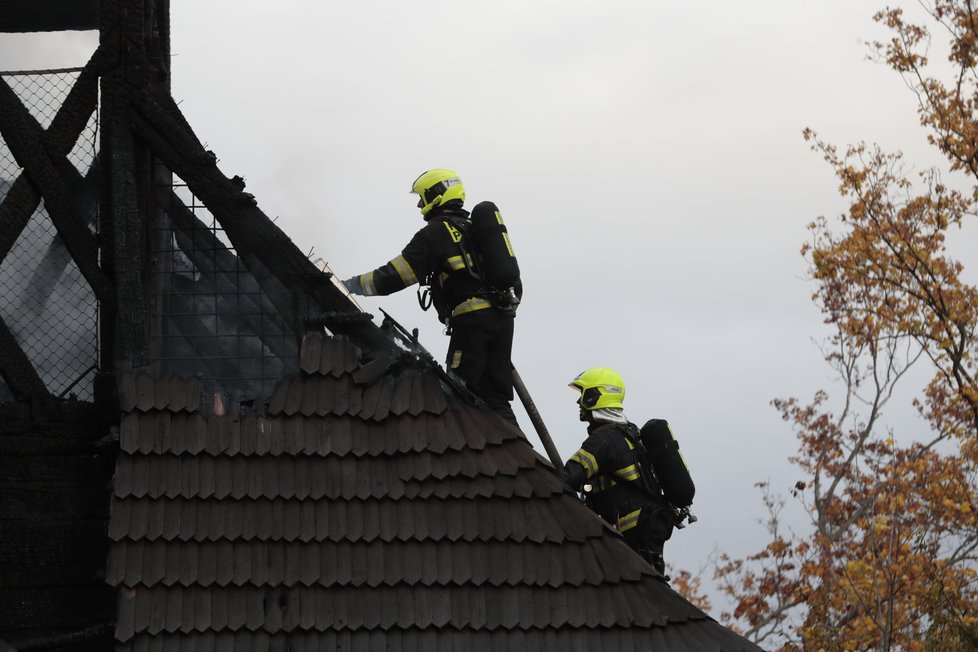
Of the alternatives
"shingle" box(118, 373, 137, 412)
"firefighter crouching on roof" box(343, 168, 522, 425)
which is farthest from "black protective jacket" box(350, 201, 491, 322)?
"shingle" box(118, 373, 137, 412)

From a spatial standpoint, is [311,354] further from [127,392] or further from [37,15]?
[37,15]

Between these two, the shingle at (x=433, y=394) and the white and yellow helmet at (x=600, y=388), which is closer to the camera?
the shingle at (x=433, y=394)

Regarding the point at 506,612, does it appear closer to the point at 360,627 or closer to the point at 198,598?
the point at 360,627

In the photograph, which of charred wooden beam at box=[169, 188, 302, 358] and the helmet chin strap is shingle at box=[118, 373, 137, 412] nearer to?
charred wooden beam at box=[169, 188, 302, 358]

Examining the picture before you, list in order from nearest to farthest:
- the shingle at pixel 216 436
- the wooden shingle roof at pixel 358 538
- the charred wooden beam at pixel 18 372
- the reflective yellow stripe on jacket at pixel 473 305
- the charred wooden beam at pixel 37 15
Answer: the wooden shingle roof at pixel 358 538, the shingle at pixel 216 436, the charred wooden beam at pixel 18 372, the reflective yellow stripe on jacket at pixel 473 305, the charred wooden beam at pixel 37 15

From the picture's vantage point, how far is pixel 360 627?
707cm

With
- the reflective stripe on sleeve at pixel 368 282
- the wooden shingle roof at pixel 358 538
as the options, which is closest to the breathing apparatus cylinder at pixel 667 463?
the wooden shingle roof at pixel 358 538

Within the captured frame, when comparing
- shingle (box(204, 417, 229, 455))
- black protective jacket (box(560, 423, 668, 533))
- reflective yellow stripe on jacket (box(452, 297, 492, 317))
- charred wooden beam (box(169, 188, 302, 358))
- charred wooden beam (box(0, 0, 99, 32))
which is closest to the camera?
shingle (box(204, 417, 229, 455))

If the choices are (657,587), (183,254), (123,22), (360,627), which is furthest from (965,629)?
(123,22)

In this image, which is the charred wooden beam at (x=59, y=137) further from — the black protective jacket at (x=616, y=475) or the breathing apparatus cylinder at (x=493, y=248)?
the black protective jacket at (x=616, y=475)

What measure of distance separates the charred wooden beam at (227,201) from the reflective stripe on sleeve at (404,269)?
36 cm

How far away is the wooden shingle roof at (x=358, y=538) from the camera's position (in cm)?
707

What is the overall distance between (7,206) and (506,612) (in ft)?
12.9

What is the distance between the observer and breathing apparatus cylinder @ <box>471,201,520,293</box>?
26.3 feet
